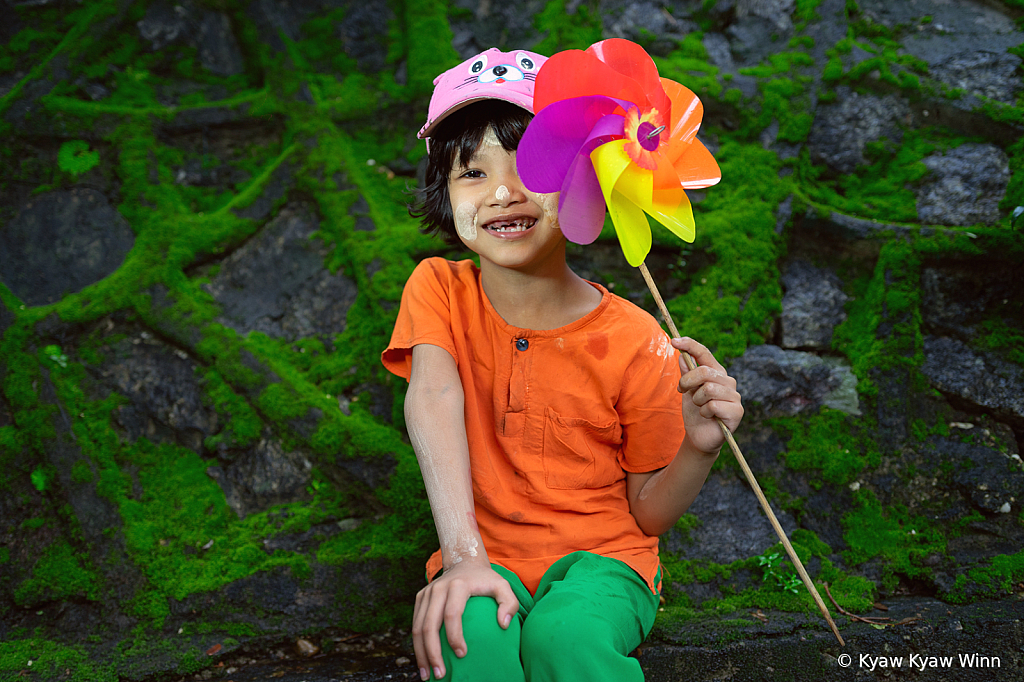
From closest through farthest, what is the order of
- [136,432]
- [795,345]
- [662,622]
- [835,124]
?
[662,622], [136,432], [795,345], [835,124]

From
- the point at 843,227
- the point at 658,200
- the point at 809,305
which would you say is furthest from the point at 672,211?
the point at 843,227

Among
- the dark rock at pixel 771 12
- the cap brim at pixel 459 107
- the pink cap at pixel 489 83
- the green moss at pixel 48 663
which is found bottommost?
the green moss at pixel 48 663

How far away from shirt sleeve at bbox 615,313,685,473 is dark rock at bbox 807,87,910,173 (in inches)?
90.9

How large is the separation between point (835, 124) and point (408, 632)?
3469mm

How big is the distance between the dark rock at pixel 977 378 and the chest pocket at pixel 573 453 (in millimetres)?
2013

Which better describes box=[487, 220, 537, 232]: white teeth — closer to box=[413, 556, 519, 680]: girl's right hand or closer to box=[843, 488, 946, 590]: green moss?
box=[413, 556, 519, 680]: girl's right hand

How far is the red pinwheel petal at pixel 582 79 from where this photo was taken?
1641mm

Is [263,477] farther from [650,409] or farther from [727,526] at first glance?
[727,526]

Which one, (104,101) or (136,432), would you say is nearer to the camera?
(136,432)

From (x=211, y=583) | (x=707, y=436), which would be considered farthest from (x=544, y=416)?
(x=211, y=583)

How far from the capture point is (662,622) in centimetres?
252

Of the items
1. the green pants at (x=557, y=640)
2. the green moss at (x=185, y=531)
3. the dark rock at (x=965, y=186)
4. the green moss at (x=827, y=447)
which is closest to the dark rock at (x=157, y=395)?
the green moss at (x=185, y=531)

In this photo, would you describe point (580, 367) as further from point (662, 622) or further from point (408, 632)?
point (408, 632)

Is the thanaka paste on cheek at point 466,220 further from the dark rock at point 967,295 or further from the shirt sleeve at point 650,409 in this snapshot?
the dark rock at point 967,295
